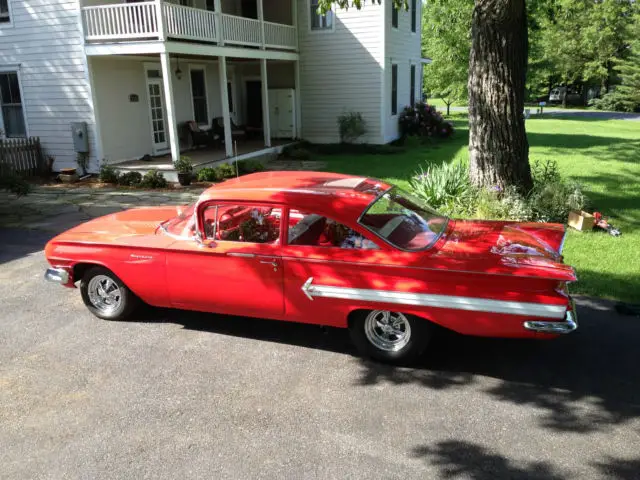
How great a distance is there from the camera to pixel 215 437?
3.68 m

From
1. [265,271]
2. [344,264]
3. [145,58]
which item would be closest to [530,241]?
[344,264]

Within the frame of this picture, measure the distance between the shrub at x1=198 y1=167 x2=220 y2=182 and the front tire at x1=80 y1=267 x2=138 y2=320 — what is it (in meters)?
8.37

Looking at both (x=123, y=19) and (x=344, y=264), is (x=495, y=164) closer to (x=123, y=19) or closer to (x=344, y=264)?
(x=344, y=264)

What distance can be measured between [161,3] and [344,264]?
35.6ft

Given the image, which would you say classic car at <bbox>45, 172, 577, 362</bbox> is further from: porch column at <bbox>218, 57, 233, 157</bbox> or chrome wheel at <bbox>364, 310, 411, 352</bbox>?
porch column at <bbox>218, 57, 233, 157</bbox>

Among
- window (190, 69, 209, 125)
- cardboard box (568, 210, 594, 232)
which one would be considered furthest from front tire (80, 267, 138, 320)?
window (190, 69, 209, 125)

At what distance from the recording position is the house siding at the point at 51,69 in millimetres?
13797

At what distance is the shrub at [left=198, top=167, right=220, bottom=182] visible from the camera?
13.7 metres

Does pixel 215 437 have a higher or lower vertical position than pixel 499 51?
lower

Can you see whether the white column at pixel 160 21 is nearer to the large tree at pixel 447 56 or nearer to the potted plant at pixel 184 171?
the potted plant at pixel 184 171

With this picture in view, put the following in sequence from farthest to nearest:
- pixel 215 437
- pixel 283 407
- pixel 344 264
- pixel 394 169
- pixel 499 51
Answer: pixel 394 169, pixel 499 51, pixel 344 264, pixel 283 407, pixel 215 437

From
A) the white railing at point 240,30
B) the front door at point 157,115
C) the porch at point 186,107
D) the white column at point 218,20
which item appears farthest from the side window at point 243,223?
the front door at point 157,115

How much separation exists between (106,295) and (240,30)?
12.7 m

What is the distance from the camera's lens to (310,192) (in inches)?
187
